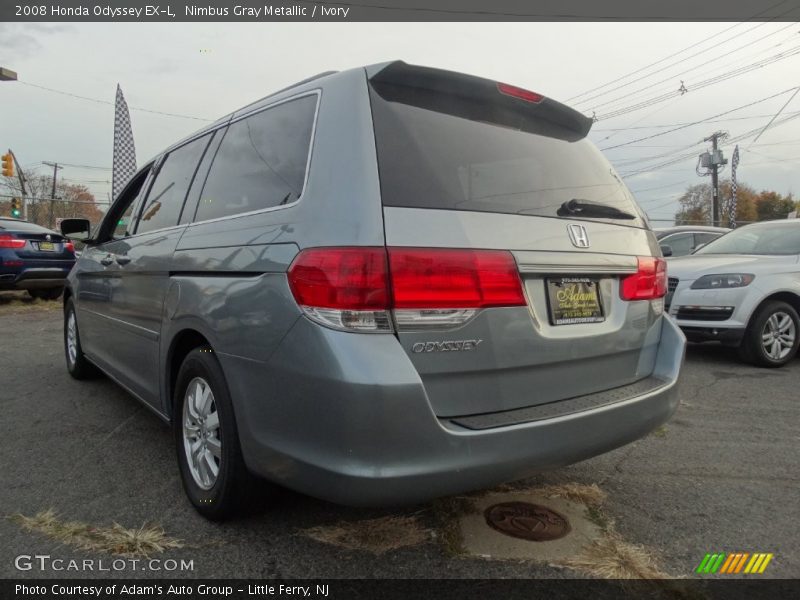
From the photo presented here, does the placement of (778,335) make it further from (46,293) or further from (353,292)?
(46,293)

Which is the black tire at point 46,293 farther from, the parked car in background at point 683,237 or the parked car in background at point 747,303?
the parked car in background at point 683,237

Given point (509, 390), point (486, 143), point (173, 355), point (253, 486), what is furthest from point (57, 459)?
point (486, 143)

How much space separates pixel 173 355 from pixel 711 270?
5491 millimetres

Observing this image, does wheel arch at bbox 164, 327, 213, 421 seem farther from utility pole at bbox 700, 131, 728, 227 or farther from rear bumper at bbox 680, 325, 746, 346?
utility pole at bbox 700, 131, 728, 227

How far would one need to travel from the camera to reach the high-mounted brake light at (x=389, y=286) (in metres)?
1.70

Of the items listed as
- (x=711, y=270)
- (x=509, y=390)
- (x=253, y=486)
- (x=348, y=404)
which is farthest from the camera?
(x=711, y=270)

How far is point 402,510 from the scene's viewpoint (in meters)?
2.46

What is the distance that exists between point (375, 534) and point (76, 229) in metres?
3.89

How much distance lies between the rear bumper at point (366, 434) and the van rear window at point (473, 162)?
0.53m

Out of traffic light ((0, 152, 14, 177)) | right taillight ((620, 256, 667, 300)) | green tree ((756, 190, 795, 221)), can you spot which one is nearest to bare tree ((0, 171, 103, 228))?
traffic light ((0, 152, 14, 177))

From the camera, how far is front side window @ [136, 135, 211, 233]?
3012 mm

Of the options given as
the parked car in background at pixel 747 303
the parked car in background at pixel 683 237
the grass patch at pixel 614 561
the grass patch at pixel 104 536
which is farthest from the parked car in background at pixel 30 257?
the parked car in background at pixel 683 237

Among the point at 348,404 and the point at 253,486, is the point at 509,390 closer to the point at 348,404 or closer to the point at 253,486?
the point at 348,404

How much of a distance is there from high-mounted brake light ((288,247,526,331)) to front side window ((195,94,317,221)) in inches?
A: 15.5
